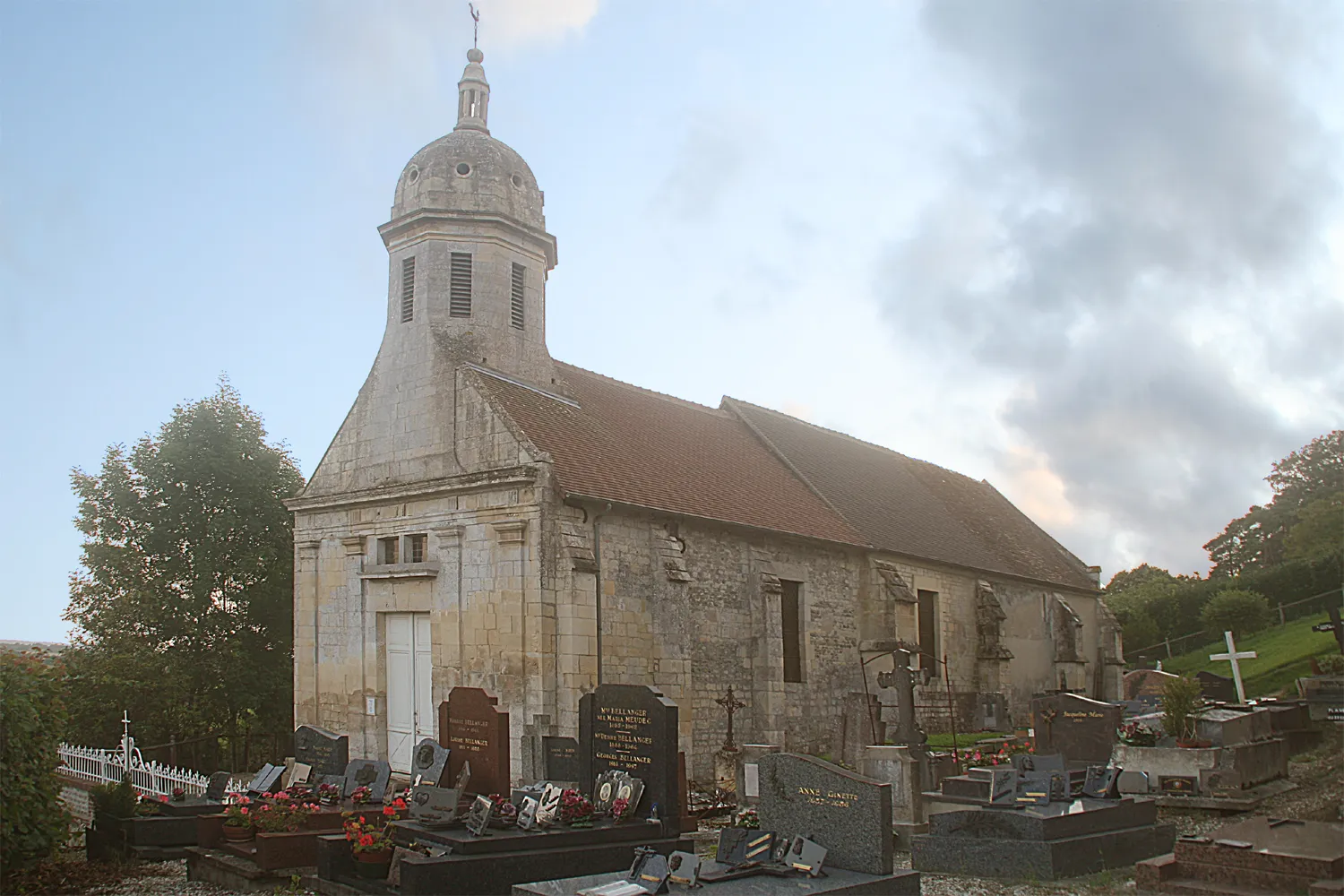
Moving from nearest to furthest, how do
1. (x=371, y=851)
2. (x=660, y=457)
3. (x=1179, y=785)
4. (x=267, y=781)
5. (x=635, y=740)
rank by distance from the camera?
(x=371, y=851) < (x=635, y=740) < (x=267, y=781) < (x=1179, y=785) < (x=660, y=457)

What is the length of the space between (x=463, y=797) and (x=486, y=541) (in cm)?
590

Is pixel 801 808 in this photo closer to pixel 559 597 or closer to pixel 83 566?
pixel 559 597

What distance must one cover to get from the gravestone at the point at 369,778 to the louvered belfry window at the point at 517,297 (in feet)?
31.8

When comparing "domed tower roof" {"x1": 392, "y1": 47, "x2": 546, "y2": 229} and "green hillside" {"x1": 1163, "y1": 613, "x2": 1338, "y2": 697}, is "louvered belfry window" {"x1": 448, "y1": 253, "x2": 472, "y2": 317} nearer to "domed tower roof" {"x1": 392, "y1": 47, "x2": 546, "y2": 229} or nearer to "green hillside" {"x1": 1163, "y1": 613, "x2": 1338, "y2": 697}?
"domed tower roof" {"x1": 392, "y1": 47, "x2": 546, "y2": 229}

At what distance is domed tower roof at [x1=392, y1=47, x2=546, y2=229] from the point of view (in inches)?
822

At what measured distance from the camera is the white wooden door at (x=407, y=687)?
18.8 metres

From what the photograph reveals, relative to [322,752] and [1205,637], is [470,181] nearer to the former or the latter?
[322,752]

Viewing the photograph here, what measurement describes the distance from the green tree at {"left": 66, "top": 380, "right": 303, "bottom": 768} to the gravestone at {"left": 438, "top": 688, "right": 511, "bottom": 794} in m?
14.0

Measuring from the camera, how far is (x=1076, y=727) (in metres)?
16.5

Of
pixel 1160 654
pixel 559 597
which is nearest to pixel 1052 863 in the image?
pixel 559 597

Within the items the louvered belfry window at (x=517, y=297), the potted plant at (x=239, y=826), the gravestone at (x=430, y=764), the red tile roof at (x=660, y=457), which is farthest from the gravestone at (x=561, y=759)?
the louvered belfry window at (x=517, y=297)

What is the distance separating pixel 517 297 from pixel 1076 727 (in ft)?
42.3

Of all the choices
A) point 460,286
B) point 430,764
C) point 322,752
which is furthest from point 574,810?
point 460,286

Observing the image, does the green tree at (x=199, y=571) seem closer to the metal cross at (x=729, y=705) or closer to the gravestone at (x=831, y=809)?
the metal cross at (x=729, y=705)
